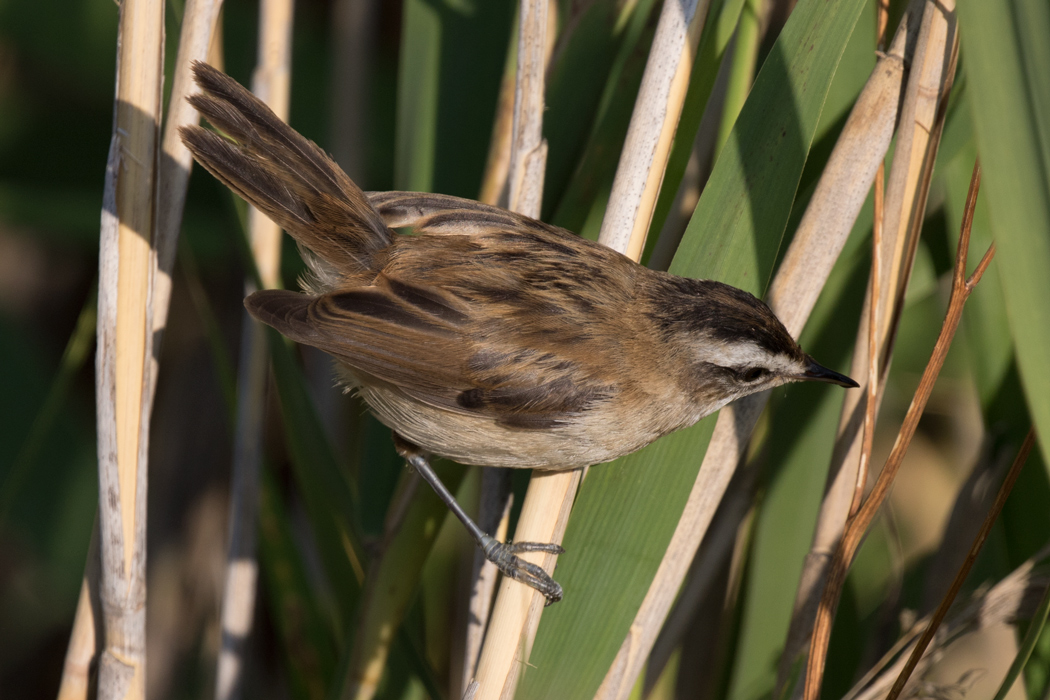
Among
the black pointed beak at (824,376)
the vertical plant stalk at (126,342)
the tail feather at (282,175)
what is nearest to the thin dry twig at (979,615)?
the black pointed beak at (824,376)

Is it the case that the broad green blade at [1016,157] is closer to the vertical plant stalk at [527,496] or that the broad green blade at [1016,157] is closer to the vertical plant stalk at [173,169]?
the vertical plant stalk at [527,496]

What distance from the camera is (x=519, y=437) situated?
2.05 meters

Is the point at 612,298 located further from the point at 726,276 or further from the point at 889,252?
the point at 889,252

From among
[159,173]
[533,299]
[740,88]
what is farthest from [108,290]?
[740,88]

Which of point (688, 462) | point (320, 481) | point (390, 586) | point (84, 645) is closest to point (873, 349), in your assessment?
point (688, 462)

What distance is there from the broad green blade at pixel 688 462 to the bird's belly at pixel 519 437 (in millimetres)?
127

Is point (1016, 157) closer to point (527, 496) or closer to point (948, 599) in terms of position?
point (948, 599)

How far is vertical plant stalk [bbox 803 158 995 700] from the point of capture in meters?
1.66

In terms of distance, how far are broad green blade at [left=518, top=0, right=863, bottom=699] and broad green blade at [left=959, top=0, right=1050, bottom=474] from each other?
511mm

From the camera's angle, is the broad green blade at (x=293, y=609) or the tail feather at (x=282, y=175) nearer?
the tail feather at (x=282, y=175)

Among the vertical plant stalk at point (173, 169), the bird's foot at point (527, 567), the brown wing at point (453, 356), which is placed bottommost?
the bird's foot at point (527, 567)

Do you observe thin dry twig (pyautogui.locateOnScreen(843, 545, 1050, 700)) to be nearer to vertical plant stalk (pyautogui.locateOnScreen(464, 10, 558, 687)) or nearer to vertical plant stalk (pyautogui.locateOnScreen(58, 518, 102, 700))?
vertical plant stalk (pyautogui.locateOnScreen(464, 10, 558, 687))

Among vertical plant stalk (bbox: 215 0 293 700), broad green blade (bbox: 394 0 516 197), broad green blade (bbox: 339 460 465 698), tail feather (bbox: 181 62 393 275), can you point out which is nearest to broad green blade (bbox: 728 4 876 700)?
broad green blade (bbox: 339 460 465 698)

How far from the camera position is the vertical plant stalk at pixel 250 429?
2447 millimetres
